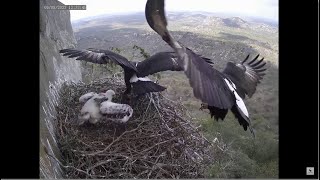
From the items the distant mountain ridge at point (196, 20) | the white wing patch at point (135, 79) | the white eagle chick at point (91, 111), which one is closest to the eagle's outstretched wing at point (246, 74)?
the distant mountain ridge at point (196, 20)

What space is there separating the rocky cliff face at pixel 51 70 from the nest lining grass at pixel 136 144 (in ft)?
0.41

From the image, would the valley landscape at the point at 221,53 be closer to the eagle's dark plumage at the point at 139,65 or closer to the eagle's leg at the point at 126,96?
the eagle's dark plumage at the point at 139,65

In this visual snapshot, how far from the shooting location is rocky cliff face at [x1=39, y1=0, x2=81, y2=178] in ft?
10.2

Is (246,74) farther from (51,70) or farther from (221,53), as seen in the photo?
(51,70)

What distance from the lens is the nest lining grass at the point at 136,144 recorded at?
3.29 meters

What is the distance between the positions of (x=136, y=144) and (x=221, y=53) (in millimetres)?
1152

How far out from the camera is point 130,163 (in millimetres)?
3264

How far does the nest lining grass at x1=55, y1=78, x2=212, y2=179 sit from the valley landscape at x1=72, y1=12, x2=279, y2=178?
20 centimetres

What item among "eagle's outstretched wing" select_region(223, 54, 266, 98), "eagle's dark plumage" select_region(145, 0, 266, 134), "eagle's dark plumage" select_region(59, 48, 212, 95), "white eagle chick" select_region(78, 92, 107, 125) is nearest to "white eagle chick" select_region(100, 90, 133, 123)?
"white eagle chick" select_region(78, 92, 107, 125)

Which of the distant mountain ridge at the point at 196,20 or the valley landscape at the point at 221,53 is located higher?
the distant mountain ridge at the point at 196,20

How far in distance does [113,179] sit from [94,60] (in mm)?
968

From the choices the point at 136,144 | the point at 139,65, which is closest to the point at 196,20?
the point at 139,65
